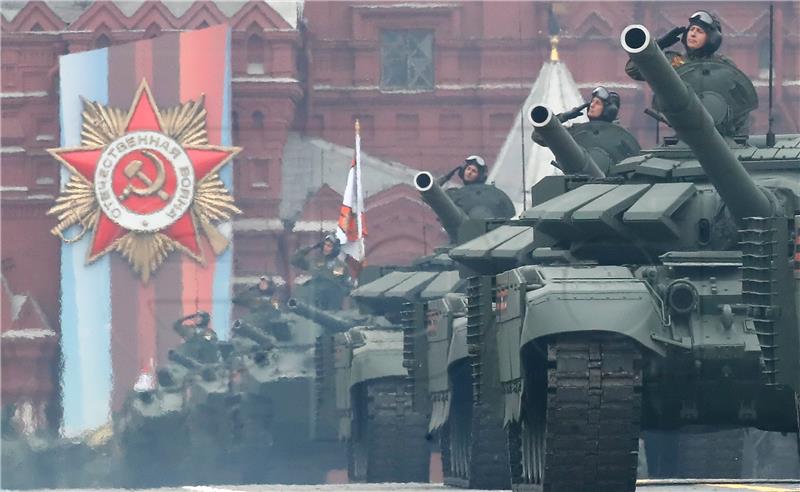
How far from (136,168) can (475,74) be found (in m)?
10.4

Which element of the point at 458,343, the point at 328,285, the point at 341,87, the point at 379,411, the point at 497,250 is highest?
the point at 341,87

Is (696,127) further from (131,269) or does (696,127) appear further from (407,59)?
(407,59)

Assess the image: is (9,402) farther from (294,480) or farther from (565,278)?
(565,278)

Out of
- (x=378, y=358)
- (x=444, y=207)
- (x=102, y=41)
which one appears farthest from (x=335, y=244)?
(x=102, y=41)

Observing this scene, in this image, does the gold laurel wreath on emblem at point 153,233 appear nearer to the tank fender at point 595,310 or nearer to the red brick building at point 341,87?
the red brick building at point 341,87

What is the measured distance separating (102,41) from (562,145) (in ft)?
153

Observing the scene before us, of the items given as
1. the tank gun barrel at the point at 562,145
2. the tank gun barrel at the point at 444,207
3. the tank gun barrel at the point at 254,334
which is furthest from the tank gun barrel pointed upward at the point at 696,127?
the tank gun barrel at the point at 254,334

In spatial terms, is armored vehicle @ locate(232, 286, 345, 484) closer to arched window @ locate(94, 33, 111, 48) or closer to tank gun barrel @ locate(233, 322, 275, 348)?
tank gun barrel @ locate(233, 322, 275, 348)

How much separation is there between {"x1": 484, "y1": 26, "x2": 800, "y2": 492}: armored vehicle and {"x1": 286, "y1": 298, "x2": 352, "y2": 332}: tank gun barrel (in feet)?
68.0

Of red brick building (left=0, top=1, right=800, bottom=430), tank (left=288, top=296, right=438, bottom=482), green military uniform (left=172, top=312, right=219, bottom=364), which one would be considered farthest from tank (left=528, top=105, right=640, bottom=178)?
red brick building (left=0, top=1, right=800, bottom=430)

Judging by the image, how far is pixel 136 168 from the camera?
71.4 meters

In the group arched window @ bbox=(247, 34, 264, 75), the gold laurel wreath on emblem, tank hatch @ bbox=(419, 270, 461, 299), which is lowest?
tank hatch @ bbox=(419, 270, 461, 299)

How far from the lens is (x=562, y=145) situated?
2828 centimetres

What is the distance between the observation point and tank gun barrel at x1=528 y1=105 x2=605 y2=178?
86.9 ft
